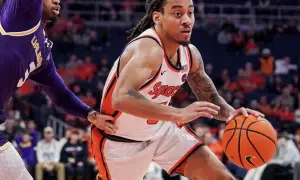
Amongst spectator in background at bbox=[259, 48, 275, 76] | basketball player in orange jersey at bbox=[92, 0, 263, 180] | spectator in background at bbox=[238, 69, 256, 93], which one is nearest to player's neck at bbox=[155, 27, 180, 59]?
basketball player in orange jersey at bbox=[92, 0, 263, 180]

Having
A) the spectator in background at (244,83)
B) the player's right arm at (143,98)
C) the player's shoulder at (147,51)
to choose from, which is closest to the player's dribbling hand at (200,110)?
the player's right arm at (143,98)

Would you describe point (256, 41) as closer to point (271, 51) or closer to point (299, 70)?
point (271, 51)

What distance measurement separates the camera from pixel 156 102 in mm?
4684

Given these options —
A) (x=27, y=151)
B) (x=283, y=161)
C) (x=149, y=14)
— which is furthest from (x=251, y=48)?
(x=149, y=14)

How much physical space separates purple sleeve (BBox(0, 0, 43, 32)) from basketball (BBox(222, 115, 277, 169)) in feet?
5.68

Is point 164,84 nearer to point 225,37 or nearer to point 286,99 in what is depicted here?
point 286,99

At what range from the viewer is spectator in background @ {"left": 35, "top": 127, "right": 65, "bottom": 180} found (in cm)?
1127

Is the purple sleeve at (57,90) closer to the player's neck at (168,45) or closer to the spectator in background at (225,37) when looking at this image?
the player's neck at (168,45)

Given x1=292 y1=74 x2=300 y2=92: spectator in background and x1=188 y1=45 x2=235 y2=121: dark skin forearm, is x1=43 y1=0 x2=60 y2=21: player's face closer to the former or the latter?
x1=188 y1=45 x2=235 y2=121: dark skin forearm

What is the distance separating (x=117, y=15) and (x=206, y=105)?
15.9m

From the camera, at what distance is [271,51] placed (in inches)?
741

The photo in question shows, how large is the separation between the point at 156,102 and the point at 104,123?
0.55 m

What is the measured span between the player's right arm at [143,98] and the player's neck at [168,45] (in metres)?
0.23

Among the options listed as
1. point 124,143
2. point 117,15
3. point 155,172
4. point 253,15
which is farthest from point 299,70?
point 124,143
